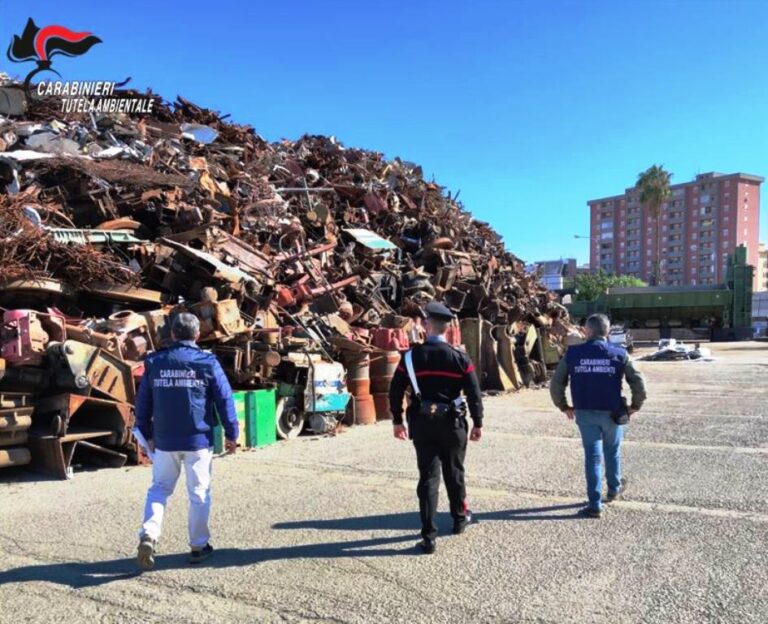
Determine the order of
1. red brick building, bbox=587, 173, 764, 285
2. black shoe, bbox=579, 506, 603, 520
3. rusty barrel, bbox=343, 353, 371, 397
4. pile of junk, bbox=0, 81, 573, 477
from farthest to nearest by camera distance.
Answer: red brick building, bbox=587, 173, 764, 285, rusty barrel, bbox=343, 353, 371, 397, pile of junk, bbox=0, 81, 573, 477, black shoe, bbox=579, 506, 603, 520

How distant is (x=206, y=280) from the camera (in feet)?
32.9

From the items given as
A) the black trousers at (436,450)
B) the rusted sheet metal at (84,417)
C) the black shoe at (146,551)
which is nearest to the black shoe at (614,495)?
the black trousers at (436,450)

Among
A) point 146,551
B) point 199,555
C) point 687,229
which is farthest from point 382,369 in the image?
point 687,229

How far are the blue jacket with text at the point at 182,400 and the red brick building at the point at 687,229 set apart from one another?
5031 inches

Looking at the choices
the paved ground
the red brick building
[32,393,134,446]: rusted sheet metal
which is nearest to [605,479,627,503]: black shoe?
the paved ground

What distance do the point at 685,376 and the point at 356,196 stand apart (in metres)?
11.6

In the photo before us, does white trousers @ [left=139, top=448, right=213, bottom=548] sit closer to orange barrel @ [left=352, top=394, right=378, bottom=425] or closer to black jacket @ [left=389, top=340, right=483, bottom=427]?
black jacket @ [left=389, top=340, right=483, bottom=427]

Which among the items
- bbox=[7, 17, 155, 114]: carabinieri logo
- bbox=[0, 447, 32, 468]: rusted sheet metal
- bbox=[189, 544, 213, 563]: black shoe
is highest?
bbox=[7, 17, 155, 114]: carabinieri logo

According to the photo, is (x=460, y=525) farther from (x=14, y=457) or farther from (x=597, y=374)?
(x=14, y=457)

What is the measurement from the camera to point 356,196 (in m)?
18.3

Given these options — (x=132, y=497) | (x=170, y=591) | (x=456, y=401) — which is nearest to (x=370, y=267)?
(x=132, y=497)

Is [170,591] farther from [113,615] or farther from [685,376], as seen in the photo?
[685,376]

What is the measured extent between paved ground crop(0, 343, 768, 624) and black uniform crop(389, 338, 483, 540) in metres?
0.51

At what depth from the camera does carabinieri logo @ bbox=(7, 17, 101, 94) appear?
47.5 ft
